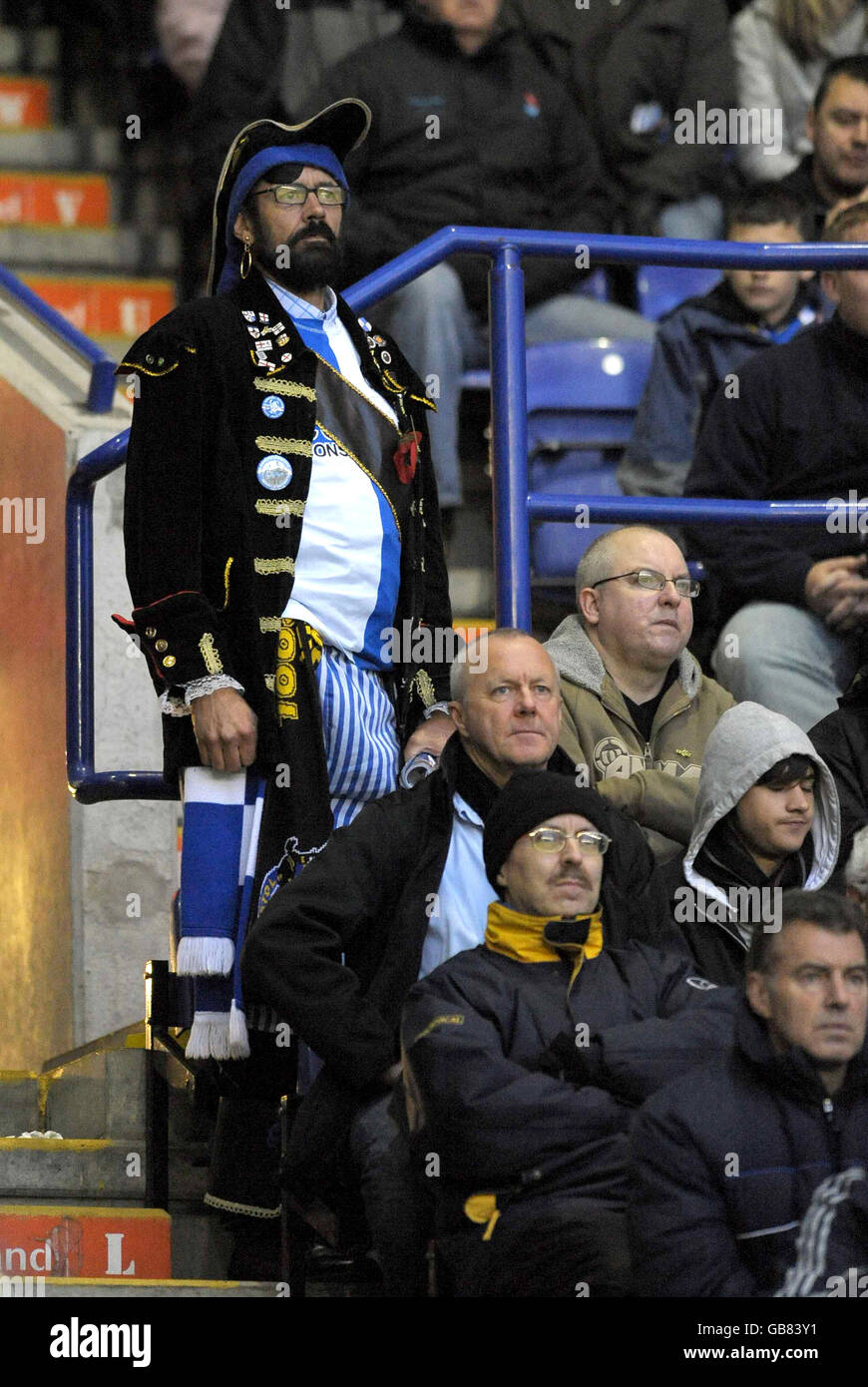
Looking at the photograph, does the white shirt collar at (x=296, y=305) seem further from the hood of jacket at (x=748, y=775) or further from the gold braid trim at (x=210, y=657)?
the hood of jacket at (x=748, y=775)

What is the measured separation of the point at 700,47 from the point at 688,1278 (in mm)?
5162

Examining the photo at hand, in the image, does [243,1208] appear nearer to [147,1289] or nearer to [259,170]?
[147,1289]

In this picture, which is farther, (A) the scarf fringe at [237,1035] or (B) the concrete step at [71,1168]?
(B) the concrete step at [71,1168]

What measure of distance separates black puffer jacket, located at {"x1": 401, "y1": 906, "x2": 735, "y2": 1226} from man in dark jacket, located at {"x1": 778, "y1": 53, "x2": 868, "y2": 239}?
3427mm

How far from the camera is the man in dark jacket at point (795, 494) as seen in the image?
5098 mm

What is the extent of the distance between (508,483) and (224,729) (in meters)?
0.86

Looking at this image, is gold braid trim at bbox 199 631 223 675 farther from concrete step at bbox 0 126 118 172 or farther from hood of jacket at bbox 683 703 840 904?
concrete step at bbox 0 126 118 172

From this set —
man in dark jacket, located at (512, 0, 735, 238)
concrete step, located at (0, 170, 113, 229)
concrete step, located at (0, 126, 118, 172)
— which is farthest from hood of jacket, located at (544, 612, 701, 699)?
concrete step, located at (0, 126, 118, 172)

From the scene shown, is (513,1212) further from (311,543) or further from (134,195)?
(134,195)

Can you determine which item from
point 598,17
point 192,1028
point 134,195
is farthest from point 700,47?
point 192,1028

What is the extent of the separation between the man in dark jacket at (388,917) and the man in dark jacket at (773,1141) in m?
0.51

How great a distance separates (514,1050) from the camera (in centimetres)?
358

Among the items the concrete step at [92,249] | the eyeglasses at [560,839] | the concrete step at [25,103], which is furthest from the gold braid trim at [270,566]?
the concrete step at [25,103]

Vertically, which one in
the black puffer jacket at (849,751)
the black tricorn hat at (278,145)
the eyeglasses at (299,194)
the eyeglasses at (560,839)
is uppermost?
the black tricorn hat at (278,145)
